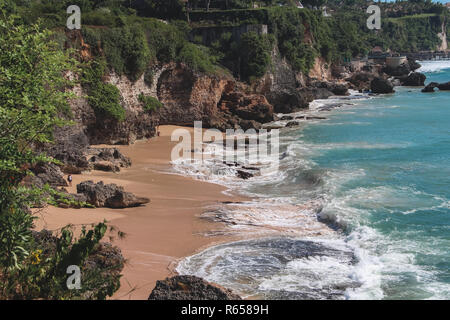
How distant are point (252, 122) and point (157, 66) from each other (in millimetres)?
7705

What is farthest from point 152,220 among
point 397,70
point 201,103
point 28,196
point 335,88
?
point 397,70

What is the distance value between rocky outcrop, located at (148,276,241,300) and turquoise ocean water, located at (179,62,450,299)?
2.75m

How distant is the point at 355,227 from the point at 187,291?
8641mm

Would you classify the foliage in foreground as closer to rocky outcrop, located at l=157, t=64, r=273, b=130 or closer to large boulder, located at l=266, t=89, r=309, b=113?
rocky outcrop, located at l=157, t=64, r=273, b=130

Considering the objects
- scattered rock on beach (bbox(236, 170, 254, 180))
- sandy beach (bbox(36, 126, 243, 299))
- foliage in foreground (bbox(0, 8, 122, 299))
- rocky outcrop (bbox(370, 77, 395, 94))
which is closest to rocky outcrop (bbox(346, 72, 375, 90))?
rocky outcrop (bbox(370, 77, 395, 94))

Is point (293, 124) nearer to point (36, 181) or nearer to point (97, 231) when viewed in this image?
point (36, 181)

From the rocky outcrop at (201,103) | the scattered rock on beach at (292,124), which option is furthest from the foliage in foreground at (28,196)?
the scattered rock on beach at (292,124)

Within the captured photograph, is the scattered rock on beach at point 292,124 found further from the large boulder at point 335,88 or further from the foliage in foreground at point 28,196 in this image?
the foliage in foreground at point 28,196

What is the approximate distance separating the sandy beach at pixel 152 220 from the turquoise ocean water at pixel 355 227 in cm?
84

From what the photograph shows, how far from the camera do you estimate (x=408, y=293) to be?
11070 millimetres

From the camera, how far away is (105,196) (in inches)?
618

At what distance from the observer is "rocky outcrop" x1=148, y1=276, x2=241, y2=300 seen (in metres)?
8.06

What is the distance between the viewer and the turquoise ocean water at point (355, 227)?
1148 cm
